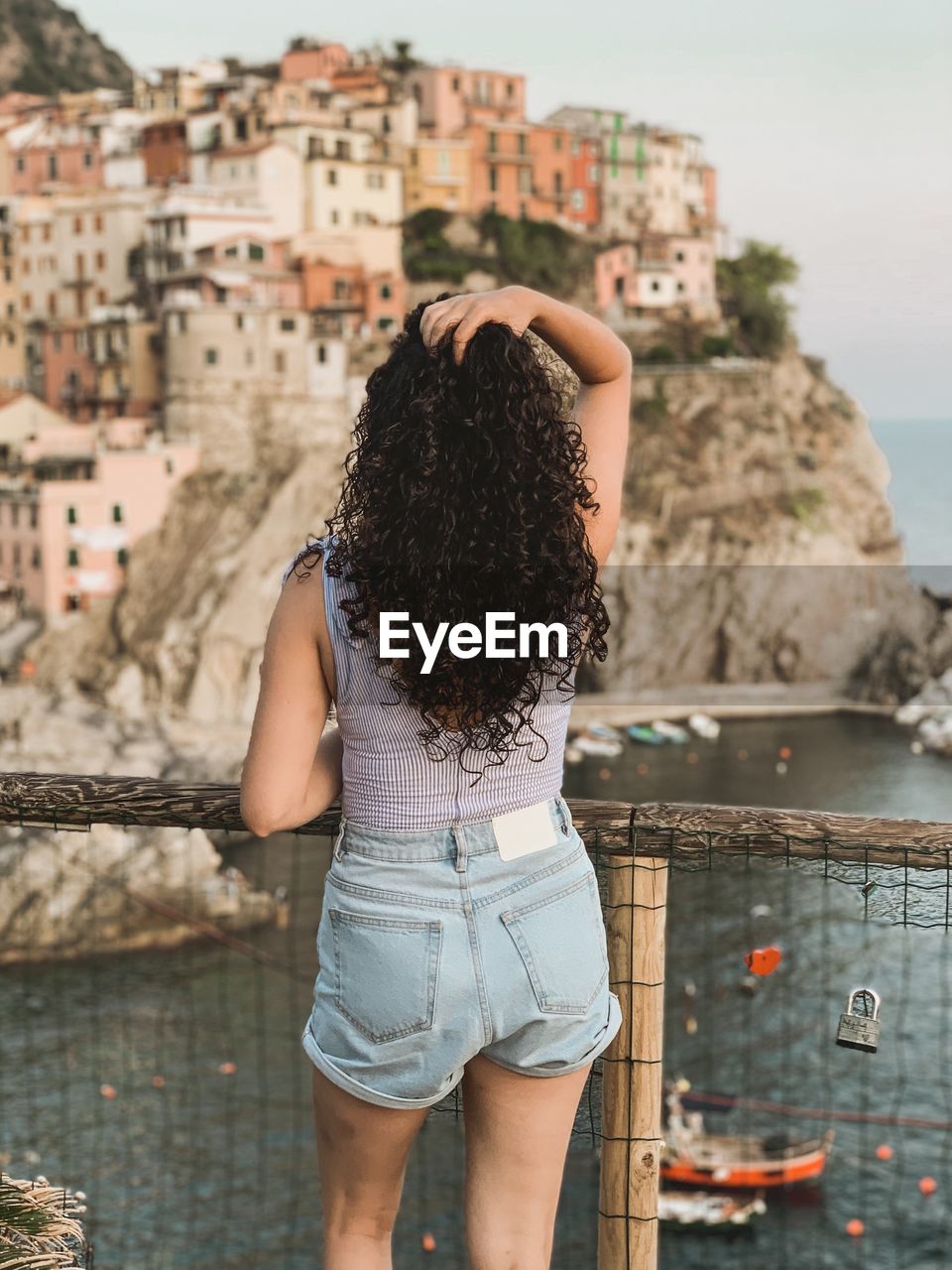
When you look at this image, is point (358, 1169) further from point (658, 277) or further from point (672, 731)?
point (658, 277)

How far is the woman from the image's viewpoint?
5.48 feet

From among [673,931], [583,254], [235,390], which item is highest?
[583,254]

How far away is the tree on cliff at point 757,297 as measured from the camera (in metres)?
44.8

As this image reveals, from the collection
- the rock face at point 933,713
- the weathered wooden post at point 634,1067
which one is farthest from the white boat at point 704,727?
the weathered wooden post at point 634,1067

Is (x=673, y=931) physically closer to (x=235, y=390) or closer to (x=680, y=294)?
(x=235, y=390)

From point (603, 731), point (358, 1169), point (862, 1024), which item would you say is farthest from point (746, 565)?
point (358, 1169)

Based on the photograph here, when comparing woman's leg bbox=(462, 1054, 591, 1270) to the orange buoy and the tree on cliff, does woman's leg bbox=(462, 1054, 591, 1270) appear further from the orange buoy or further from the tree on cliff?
the tree on cliff

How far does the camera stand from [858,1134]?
51.5 ft

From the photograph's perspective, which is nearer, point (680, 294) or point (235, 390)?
point (235, 390)

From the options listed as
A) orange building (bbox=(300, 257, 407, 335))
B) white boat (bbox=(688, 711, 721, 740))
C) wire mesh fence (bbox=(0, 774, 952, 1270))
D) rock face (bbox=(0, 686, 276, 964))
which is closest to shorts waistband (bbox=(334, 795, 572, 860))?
wire mesh fence (bbox=(0, 774, 952, 1270))

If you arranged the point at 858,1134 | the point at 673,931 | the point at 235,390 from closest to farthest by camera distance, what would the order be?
the point at 858,1134 < the point at 673,931 < the point at 235,390

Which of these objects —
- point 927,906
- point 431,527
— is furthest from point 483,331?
point 927,906

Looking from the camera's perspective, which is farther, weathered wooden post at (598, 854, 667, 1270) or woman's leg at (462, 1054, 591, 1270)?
weathered wooden post at (598, 854, 667, 1270)

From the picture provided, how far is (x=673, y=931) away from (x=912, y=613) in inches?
942
